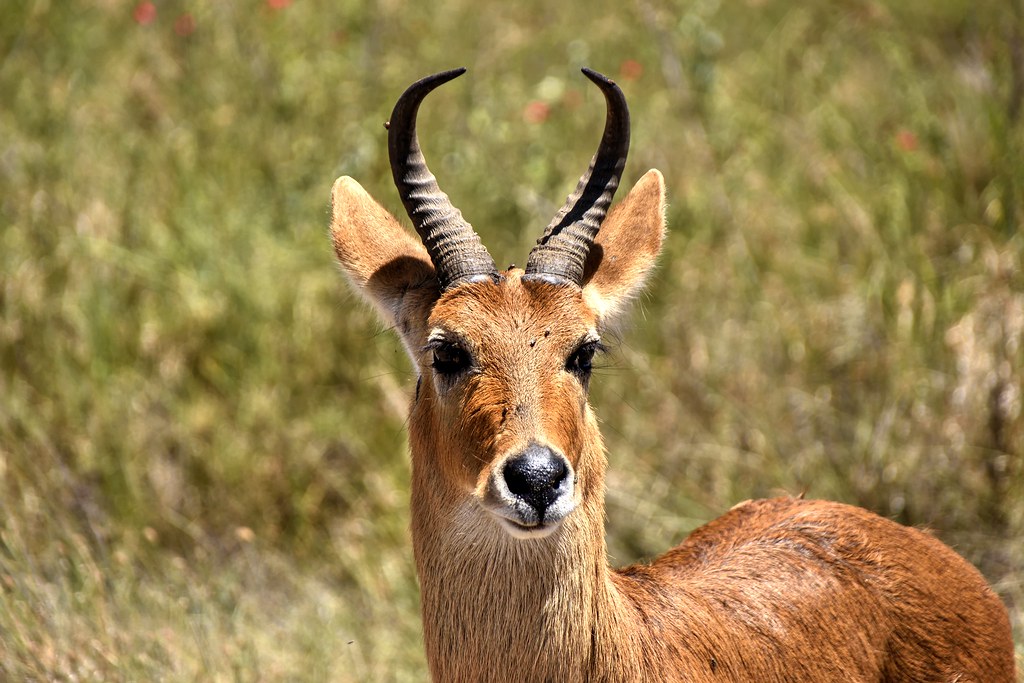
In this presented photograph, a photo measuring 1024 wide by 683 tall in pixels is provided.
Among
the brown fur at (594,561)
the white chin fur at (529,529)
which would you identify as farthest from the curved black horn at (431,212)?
the white chin fur at (529,529)

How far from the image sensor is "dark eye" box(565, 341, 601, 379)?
160 inches

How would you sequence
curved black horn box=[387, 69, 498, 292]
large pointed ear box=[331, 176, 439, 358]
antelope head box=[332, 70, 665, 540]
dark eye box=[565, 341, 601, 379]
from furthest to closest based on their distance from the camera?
1. large pointed ear box=[331, 176, 439, 358]
2. curved black horn box=[387, 69, 498, 292]
3. dark eye box=[565, 341, 601, 379]
4. antelope head box=[332, 70, 665, 540]

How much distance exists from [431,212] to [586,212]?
529mm

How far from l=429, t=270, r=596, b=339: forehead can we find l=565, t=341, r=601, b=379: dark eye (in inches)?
2.4

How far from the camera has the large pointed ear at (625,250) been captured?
4500 mm

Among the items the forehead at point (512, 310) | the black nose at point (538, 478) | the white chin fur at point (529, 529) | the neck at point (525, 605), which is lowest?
the neck at point (525, 605)

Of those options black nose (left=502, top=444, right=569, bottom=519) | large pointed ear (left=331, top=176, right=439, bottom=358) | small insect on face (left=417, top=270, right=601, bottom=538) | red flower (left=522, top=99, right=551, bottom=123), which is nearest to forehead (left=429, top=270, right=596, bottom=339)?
small insect on face (left=417, top=270, right=601, bottom=538)

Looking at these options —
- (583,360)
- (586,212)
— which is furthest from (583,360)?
(586,212)

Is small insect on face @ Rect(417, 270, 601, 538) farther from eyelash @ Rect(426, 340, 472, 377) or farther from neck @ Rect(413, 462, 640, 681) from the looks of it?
neck @ Rect(413, 462, 640, 681)

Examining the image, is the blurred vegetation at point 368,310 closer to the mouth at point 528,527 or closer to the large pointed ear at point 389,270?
the large pointed ear at point 389,270

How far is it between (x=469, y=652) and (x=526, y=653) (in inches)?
7.4

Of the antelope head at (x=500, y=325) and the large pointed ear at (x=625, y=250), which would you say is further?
the large pointed ear at (x=625, y=250)

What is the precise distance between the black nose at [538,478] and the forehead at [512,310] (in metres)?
0.53

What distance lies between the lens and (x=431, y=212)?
14.1 feet
